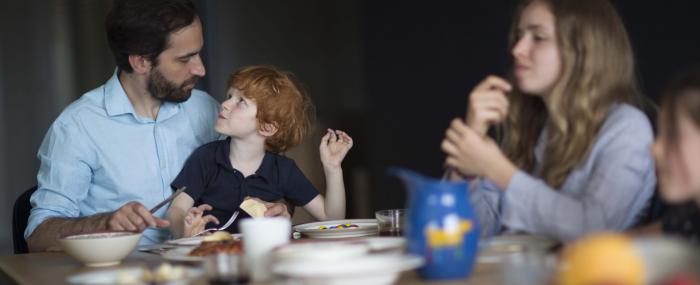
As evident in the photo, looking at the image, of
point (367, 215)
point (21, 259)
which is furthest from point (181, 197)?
point (367, 215)

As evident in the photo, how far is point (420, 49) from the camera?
4586 millimetres

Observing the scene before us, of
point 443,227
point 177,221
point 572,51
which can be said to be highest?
point 572,51

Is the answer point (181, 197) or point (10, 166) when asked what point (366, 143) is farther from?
point (181, 197)

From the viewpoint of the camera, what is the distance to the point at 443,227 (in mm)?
1300

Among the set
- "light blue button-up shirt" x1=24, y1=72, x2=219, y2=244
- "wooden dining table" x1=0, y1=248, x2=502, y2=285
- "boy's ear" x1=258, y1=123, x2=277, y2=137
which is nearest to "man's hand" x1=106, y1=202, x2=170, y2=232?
"wooden dining table" x1=0, y1=248, x2=502, y2=285

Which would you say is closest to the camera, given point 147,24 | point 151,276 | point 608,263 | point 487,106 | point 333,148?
point 608,263

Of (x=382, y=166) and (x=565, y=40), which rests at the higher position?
(x=565, y=40)

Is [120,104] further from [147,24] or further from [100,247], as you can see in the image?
[100,247]

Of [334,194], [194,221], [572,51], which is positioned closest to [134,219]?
[194,221]

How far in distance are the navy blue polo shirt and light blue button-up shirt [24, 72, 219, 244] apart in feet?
0.31

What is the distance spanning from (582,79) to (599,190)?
0.89ft

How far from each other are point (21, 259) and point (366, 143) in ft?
10.8

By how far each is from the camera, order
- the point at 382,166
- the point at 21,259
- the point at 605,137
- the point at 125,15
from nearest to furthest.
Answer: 1. the point at 605,137
2. the point at 21,259
3. the point at 125,15
4. the point at 382,166

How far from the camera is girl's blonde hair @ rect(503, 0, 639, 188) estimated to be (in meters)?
1.78
